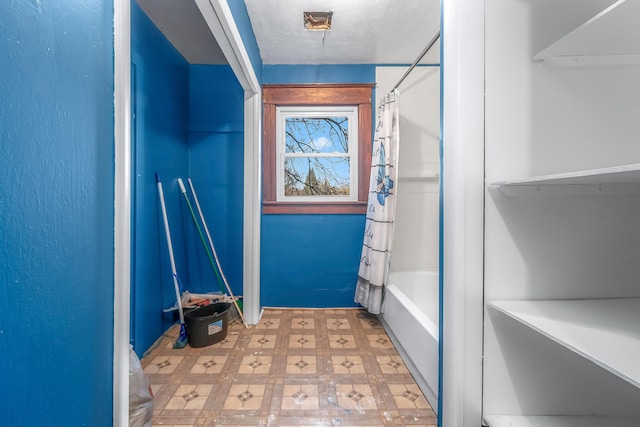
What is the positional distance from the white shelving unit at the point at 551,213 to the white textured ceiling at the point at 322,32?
117 cm

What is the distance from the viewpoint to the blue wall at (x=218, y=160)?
2.44m

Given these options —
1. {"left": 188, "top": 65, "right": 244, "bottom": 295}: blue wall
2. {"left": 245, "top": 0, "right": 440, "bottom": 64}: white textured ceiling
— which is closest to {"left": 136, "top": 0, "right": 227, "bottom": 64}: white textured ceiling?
{"left": 188, "top": 65, "right": 244, "bottom": 295}: blue wall

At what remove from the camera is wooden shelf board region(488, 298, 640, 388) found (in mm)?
586

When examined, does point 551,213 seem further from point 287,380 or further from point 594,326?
point 287,380

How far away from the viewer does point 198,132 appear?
2436 mm

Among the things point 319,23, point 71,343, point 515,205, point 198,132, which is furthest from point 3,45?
point 198,132

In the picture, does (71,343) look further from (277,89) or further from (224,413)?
(277,89)

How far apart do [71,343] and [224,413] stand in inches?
38.2

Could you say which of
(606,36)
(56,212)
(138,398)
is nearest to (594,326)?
(606,36)

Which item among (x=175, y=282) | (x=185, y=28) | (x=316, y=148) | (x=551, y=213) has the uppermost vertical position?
(x=185, y=28)

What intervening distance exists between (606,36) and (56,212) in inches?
57.7

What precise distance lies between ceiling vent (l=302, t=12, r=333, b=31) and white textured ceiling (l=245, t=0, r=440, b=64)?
0.04 metres

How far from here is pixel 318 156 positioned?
2.58 m

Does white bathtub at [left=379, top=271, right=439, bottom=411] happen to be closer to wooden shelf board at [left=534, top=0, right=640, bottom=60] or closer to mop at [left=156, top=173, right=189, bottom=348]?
wooden shelf board at [left=534, top=0, right=640, bottom=60]
